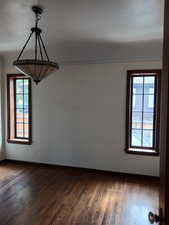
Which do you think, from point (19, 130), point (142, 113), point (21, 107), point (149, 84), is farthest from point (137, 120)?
point (19, 130)

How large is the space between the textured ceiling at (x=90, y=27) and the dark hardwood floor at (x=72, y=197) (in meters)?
2.51

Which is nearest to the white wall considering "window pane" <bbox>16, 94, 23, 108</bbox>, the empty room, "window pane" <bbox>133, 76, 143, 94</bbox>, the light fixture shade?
the empty room

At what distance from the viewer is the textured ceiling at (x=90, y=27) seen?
2.20 meters

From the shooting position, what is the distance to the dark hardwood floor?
2541 millimetres

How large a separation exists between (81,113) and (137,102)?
1.24 meters

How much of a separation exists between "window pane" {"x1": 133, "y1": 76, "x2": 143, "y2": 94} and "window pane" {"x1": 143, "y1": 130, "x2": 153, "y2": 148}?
0.85 m

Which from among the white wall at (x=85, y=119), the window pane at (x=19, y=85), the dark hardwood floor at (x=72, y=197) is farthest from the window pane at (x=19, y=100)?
the dark hardwood floor at (x=72, y=197)

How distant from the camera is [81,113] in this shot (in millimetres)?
4293

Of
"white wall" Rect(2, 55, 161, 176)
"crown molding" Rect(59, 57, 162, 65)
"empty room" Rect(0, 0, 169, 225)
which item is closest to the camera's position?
"empty room" Rect(0, 0, 169, 225)

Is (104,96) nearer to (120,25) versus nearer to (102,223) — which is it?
(120,25)

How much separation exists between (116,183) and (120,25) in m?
2.80

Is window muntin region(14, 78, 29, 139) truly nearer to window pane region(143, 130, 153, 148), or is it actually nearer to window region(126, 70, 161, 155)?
window region(126, 70, 161, 155)

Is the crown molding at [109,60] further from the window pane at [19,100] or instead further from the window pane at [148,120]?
the window pane at [19,100]

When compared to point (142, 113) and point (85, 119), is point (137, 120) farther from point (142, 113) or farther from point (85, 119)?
point (85, 119)
